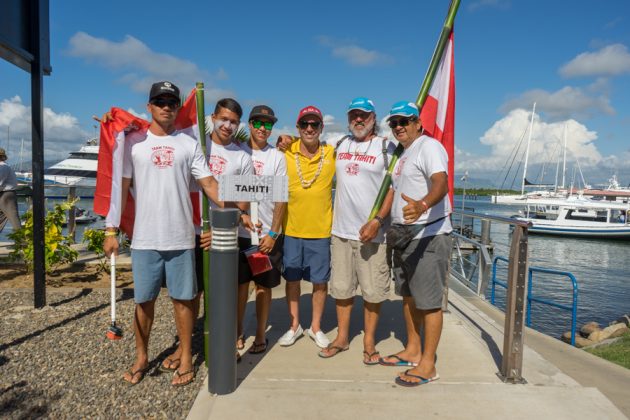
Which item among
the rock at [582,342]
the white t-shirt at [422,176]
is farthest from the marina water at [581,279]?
the white t-shirt at [422,176]

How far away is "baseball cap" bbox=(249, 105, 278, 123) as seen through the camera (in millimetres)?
3456

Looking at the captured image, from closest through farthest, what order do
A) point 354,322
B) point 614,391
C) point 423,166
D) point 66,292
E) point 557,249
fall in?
point 423,166, point 614,391, point 354,322, point 66,292, point 557,249

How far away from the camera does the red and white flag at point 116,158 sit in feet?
9.62

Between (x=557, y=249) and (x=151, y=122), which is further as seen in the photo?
(x=557, y=249)

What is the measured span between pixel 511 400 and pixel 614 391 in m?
1.24

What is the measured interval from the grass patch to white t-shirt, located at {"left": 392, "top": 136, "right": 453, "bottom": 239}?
11.9 feet

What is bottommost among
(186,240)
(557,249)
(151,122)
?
(557,249)

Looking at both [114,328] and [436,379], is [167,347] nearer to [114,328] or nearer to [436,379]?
[114,328]

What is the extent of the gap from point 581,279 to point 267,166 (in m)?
20.9

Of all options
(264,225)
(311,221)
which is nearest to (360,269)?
(311,221)

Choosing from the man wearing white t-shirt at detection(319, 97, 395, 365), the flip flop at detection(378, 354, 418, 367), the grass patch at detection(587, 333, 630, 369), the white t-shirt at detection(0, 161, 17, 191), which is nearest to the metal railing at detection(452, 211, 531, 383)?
the flip flop at detection(378, 354, 418, 367)

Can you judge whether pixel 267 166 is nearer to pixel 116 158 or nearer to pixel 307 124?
pixel 307 124

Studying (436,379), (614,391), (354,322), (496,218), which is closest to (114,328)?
(354,322)

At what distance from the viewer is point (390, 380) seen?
3080mm
